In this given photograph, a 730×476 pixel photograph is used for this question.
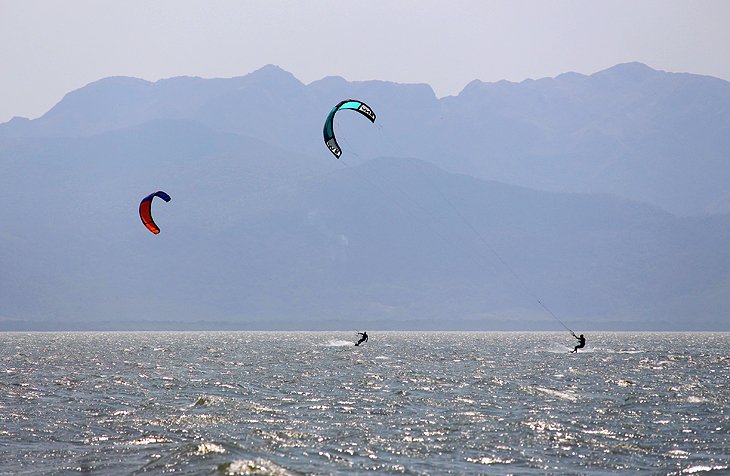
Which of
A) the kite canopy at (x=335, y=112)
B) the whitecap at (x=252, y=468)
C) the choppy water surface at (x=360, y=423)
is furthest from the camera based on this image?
the kite canopy at (x=335, y=112)

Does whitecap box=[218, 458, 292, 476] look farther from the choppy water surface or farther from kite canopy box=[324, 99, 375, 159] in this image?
kite canopy box=[324, 99, 375, 159]

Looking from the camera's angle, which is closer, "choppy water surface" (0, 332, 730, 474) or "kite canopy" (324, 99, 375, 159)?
"choppy water surface" (0, 332, 730, 474)

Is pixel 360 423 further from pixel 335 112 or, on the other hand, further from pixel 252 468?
pixel 335 112

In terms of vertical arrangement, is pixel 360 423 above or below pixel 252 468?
above

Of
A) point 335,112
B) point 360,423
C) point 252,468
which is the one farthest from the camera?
point 335,112

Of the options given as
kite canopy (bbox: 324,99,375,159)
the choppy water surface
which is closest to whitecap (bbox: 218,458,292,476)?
the choppy water surface

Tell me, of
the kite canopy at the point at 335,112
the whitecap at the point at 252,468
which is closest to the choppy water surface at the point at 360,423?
the whitecap at the point at 252,468

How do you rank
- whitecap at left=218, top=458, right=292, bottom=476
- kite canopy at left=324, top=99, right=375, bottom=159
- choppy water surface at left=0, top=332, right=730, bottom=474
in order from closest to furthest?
whitecap at left=218, top=458, right=292, bottom=476 < choppy water surface at left=0, top=332, right=730, bottom=474 < kite canopy at left=324, top=99, right=375, bottom=159

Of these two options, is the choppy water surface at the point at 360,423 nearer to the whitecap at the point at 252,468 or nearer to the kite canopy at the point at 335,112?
the whitecap at the point at 252,468

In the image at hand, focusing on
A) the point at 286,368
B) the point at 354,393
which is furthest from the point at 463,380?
the point at 286,368

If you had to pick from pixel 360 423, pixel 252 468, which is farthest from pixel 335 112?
pixel 252 468

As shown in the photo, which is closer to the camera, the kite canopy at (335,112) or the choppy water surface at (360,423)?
the choppy water surface at (360,423)

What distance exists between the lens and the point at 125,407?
43.7 meters

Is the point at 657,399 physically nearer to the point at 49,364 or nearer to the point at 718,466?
the point at 718,466
